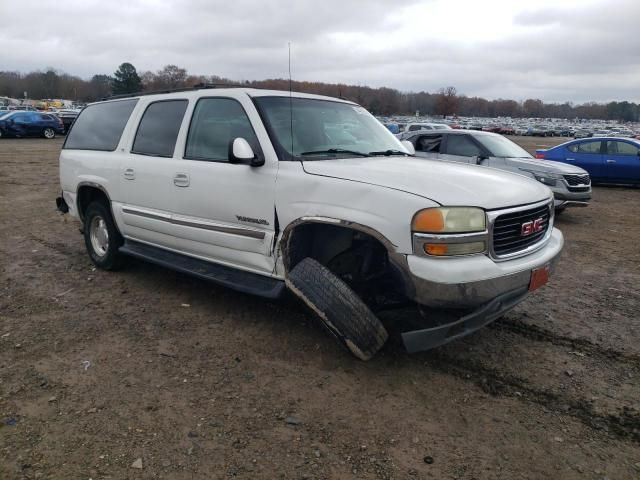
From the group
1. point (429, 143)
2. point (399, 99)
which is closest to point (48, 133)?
point (429, 143)

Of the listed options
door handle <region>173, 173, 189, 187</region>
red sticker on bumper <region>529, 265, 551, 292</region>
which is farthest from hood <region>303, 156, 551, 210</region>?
door handle <region>173, 173, 189, 187</region>

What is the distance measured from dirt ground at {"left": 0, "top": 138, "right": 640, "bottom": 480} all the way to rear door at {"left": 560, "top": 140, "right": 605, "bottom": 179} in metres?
10.4

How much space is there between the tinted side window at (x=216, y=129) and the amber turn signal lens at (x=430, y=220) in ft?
4.91

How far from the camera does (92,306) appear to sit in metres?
4.64

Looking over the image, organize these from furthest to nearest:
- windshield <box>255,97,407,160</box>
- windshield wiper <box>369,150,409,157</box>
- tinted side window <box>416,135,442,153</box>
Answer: tinted side window <box>416,135,442,153</box>
windshield wiper <box>369,150,409,157</box>
windshield <box>255,97,407,160</box>

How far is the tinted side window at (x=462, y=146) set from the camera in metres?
9.97

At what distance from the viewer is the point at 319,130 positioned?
4.19 meters

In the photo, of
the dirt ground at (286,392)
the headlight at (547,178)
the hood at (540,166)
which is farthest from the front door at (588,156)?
the dirt ground at (286,392)

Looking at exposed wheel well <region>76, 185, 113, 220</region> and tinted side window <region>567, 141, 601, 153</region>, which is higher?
tinted side window <region>567, 141, 601, 153</region>

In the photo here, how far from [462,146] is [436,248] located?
7665mm

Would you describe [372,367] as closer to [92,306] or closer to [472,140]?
[92,306]

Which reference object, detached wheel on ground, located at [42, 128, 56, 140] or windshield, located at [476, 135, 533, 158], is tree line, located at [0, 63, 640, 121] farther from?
windshield, located at [476, 135, 533, 158]

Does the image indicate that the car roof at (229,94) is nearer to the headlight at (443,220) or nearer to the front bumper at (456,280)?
the headlight at (443,220)

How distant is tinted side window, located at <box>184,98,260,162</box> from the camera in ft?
13.3
